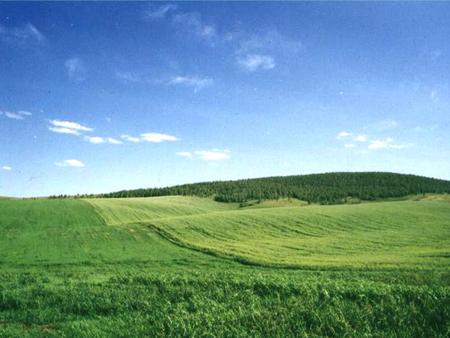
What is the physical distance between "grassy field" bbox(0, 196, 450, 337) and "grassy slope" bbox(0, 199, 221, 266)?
0.13 meters

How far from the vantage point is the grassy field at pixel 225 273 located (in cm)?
786

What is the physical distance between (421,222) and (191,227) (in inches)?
1211

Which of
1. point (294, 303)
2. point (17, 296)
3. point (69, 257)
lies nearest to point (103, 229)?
point (69, 257)

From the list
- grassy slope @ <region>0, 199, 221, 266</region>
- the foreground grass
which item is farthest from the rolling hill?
grassy slope @ <region>0, 199, 221, 266</region>

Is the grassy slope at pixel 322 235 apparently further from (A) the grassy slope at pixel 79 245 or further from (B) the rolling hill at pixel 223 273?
(A) the grassy slope at pixel 79 245

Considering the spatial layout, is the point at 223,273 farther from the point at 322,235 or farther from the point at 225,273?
the point at 322,235

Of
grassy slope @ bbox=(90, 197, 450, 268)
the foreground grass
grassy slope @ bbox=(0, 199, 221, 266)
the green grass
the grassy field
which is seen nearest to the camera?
the foreground grass

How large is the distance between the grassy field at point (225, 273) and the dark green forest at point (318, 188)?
159 ft

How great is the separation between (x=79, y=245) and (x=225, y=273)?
2523 centimetres

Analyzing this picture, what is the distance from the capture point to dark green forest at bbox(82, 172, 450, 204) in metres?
120

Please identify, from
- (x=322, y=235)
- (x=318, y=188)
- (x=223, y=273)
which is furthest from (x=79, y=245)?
(x=318, y=188)

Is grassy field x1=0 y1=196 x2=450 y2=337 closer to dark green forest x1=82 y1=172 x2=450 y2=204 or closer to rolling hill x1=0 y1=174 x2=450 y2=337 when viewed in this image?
rolling hill x1=0 y1=174 x2=450 y2=337

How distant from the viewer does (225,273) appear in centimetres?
1617

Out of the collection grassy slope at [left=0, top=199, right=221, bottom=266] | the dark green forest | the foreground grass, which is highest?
the dark green forest
